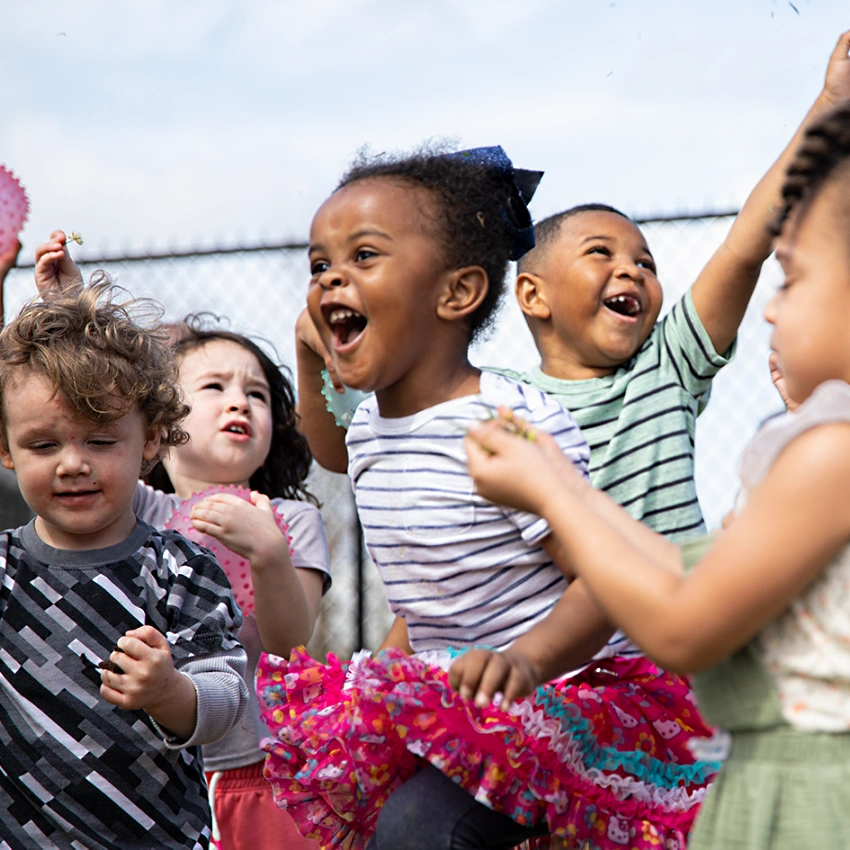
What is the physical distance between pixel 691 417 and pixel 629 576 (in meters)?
1.17

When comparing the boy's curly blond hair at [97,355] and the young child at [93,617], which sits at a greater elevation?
the boy's curly blond hair at [97,355]

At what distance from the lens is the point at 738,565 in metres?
1.30

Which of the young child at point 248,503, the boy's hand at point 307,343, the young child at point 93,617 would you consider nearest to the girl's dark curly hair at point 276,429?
the young child at point 248,503

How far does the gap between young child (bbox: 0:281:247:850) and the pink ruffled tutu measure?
17cm

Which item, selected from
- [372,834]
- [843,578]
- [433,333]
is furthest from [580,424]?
[843,578]

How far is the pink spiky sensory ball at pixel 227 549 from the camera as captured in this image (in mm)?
2752

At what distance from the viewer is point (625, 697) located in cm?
203

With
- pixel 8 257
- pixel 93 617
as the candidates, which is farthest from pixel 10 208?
pixel 93 617

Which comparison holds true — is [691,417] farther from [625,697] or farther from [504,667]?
[504,667]

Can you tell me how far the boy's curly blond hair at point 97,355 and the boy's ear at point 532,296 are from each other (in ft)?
2.62

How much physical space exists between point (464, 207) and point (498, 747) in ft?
2.96

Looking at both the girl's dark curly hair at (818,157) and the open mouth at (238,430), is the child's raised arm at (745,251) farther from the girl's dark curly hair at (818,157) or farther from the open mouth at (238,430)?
the open mouth at (238,430)

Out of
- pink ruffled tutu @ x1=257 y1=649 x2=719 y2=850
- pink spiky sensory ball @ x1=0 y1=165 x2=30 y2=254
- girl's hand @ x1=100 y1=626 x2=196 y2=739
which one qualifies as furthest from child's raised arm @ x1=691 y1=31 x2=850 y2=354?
pink spiky sensory ball @ x1=0 y1=165 x2=30 y2=254

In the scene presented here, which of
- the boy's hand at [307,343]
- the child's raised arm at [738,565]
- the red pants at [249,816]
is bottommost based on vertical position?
the red pants at [249,816]
